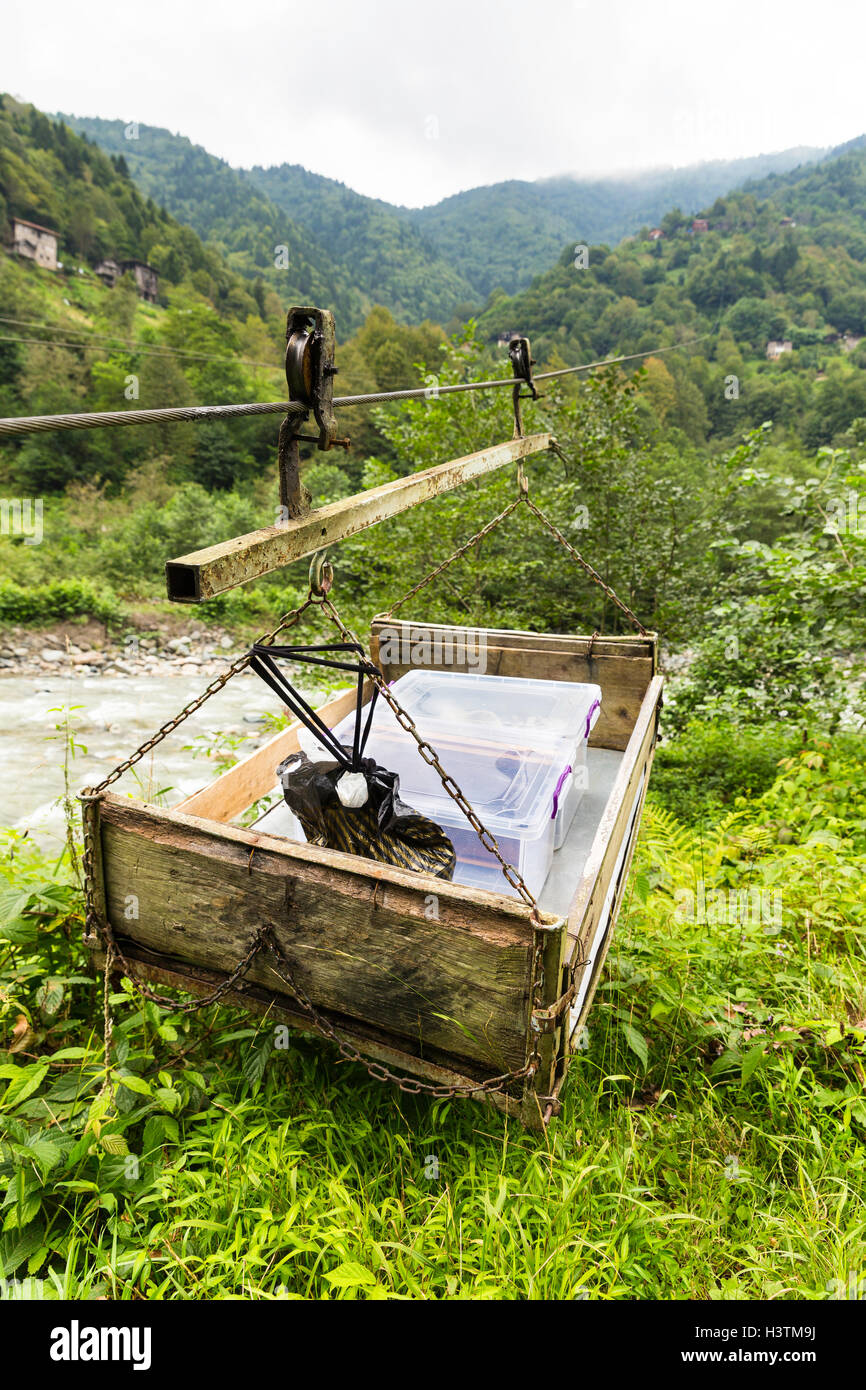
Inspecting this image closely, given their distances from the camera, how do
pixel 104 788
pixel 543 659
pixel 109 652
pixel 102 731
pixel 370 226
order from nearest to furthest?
pixel 104 788 → pixel 543 659 → pixel 102 731 → pixel 109 652 → pixel 370 226

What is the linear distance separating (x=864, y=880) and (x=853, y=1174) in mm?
1451

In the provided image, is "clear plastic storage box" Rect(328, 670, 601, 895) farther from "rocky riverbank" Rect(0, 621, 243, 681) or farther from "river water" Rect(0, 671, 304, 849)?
"rocky riverbank" Rect(0, 621, 243, 681)

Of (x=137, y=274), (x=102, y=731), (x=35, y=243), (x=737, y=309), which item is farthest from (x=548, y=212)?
(x=102, y=731)

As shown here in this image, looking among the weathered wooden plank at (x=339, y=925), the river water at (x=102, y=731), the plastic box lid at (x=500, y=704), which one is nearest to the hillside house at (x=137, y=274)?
the river water at (x=102, y=731)

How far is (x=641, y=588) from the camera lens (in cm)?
697

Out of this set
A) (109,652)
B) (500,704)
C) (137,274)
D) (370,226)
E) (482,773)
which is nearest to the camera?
(482,773)

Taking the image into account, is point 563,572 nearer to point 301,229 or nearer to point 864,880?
point 864,880

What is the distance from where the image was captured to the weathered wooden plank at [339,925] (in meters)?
1.34

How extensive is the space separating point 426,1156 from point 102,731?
7.62 meters

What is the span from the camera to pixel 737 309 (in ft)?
154

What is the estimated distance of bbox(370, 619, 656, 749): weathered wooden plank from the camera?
10.4ft

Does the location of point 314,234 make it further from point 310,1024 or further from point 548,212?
point 310,1024

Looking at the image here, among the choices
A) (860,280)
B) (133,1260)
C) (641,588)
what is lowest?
(133,1260)
